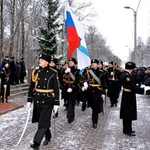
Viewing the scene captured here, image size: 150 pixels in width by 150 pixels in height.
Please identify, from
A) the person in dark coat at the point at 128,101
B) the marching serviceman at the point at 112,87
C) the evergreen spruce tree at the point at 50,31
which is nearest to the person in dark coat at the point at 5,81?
the marching serviceman at the point at 112,87

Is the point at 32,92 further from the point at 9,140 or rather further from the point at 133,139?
the point at 133,139

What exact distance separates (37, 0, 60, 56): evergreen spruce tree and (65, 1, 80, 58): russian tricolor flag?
17.6m

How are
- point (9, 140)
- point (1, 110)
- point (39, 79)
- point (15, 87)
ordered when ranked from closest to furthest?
point (39, 79), point (9, 140), point (1, 110), point (15, 87)

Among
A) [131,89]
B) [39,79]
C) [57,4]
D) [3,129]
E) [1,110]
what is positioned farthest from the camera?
[57,4]

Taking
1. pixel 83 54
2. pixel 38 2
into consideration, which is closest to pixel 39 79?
pixel 83 54

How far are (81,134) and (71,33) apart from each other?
2.82 meters

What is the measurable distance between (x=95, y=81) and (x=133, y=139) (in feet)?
6.83

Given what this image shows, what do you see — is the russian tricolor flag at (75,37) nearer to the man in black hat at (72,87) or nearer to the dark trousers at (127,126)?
the man in black hat at (72,87)

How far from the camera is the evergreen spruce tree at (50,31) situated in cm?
2642

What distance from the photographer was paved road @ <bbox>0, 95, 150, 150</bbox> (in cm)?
656

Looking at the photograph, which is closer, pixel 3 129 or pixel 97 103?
pixel 3 129

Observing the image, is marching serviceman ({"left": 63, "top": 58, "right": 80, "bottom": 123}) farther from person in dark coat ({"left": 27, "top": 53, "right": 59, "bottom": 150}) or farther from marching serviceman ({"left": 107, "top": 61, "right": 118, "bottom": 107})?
marching serviceman ({"left": 107, "top": 61, "right": 118, "bottom": 107})

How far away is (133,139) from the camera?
24.1 ft

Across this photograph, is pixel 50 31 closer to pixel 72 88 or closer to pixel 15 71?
pixel 15 71
